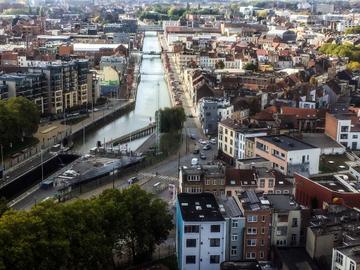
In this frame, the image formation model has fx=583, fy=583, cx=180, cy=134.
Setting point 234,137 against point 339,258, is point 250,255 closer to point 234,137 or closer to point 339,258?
point 339,258

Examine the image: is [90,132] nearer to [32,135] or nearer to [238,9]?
[32,135]

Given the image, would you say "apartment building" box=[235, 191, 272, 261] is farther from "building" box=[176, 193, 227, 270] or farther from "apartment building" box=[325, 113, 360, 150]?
"apartment building" box=[325, 113, 360, 150]

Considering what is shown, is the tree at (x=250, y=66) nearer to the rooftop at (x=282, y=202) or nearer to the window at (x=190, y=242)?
the rooftop at (x=282, y=202)

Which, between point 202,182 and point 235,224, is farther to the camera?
point 202,182

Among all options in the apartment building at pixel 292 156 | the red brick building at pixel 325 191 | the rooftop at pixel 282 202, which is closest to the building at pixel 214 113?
the apartment building at pixel 292 156

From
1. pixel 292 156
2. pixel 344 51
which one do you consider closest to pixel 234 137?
pixel 292 156

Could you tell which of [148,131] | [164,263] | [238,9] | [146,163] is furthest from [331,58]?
[238,9]
